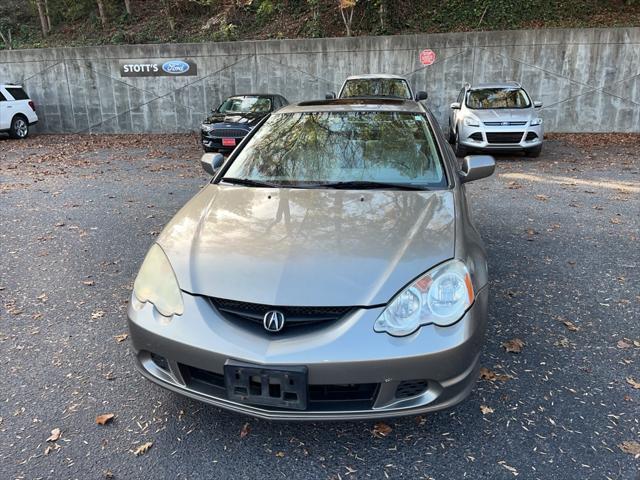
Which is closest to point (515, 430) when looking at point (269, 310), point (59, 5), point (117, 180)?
point (269, 310)

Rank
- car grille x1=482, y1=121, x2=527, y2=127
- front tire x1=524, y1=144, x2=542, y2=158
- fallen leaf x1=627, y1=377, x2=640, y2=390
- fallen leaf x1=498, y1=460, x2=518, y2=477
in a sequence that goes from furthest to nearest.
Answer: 1. front tire x1=524, y1=144, x2=542, y2=158
2. car grille x1=482, y1=121, x2=527, y2=127
3. fallen leaf x1=627, y1=377, x2=640, y2=390
4. fallen leaf x1=498, y1=460, x2=518, y2=477

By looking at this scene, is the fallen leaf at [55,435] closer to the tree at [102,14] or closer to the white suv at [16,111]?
the white suv at [16,111]

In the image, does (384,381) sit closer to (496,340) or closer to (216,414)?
(216,414)

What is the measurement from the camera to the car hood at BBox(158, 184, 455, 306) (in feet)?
7.27

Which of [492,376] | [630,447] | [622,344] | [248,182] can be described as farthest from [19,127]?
[630,447]

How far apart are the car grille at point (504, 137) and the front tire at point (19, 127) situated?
1403 centimetres

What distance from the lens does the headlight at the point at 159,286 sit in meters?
2.35

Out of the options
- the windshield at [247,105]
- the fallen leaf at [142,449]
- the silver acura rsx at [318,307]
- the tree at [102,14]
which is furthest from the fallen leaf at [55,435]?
the tree at [102,14]

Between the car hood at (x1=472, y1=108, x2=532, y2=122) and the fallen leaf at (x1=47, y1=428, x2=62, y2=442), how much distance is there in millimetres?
9809

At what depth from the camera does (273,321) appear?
2.15 m

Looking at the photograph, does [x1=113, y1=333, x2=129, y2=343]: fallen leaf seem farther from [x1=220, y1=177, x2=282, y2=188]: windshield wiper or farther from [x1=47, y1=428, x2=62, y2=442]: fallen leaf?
[x1=220, y1=177, x2=282, y2=188]: windshield wiper

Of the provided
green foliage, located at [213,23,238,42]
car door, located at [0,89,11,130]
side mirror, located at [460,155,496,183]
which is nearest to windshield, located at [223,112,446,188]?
Answer: side mirror, located at [460,155,496,183]

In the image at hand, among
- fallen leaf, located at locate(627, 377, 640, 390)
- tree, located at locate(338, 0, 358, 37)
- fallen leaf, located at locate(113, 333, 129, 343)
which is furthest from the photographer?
tree, located at locate(338, 0, 358, 37)

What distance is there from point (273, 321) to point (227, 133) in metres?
9.50
